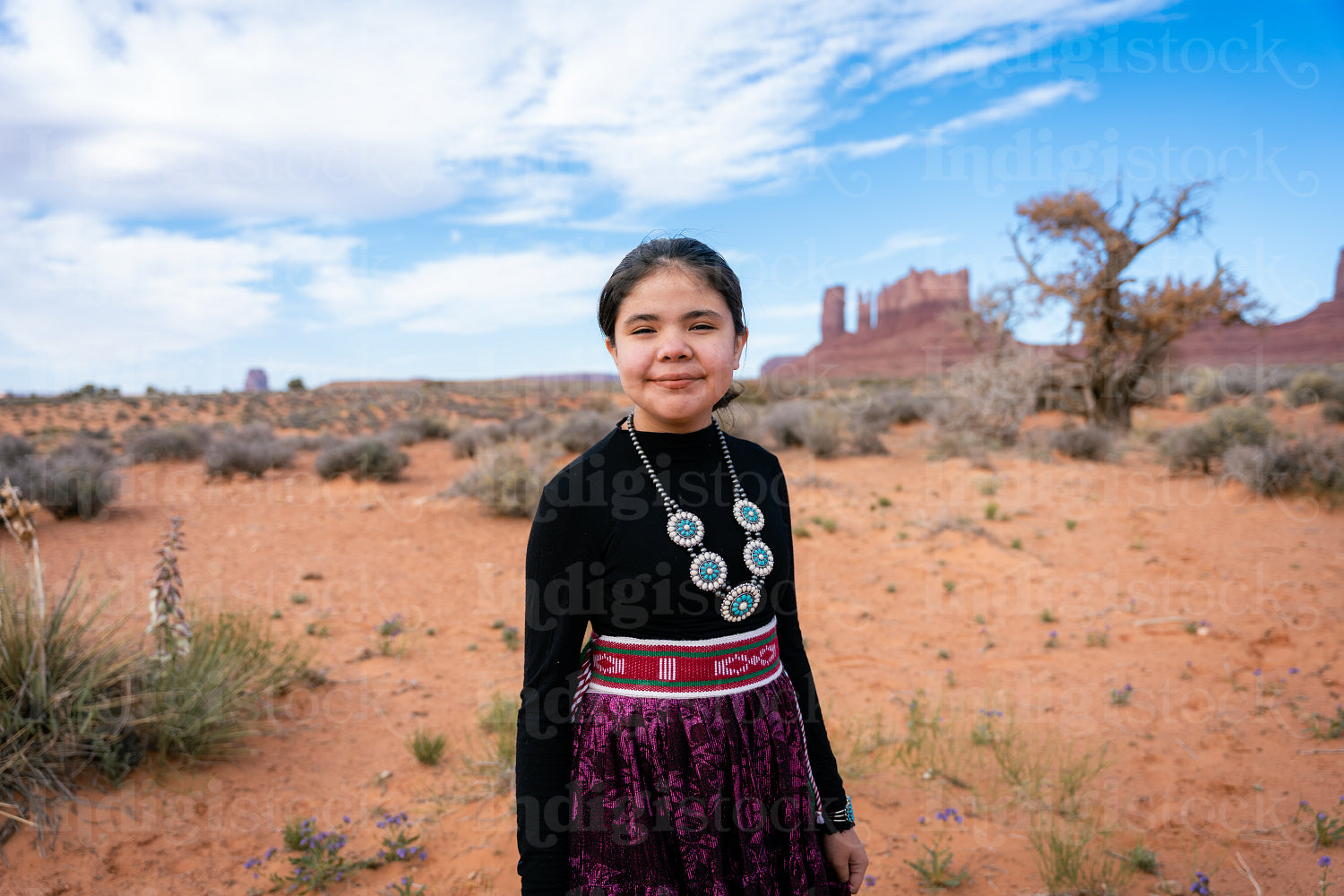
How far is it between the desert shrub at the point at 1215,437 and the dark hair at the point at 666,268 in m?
12.8

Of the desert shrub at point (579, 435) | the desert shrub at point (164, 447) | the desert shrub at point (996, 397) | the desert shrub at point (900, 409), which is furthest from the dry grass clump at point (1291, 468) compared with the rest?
the desert shrub at point (164, 447)

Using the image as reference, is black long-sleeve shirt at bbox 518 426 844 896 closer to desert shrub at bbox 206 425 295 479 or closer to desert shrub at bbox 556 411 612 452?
desert shrub at bbox 556 411 612 452

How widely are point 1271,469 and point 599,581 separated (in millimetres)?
11947

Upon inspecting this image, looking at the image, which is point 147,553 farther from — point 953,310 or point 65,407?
point 65,407

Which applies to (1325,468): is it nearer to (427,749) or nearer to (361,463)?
(427,749)

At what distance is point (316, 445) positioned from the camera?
52.4ft

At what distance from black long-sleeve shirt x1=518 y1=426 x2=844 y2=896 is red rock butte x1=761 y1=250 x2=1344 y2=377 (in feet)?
144

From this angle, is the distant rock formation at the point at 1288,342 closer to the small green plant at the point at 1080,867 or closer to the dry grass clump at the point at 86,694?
the small green plant at the point at 1080,867

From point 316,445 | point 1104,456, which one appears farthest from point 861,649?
point 316,445

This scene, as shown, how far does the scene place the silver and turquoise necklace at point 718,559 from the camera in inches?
59.6

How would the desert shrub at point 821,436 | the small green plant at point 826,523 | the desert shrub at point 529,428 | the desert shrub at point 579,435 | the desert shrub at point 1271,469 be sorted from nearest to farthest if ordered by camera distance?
the small green plant at point 826,523 → the desert shrub at point 1271,469 → the desert shrub at point 821,436 → the desert shrub at point 579,435 → the desert shrub at point 529,428

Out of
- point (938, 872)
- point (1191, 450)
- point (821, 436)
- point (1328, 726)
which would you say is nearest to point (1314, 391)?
point (1191, 450)

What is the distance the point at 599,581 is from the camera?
4.85 ft

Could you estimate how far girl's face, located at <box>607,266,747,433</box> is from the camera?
4.72 feet
